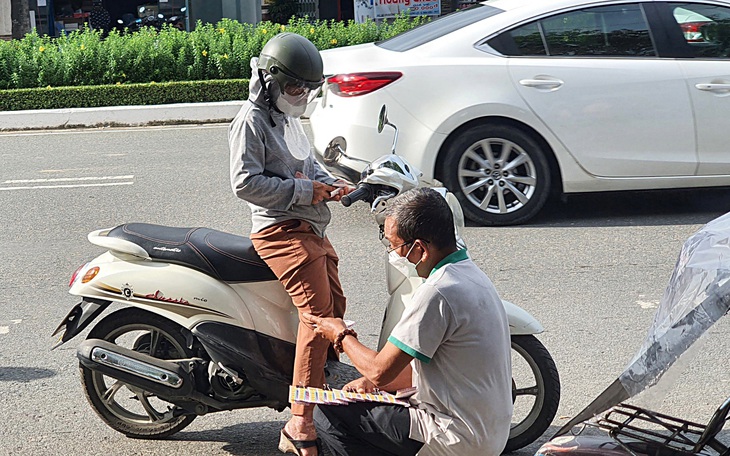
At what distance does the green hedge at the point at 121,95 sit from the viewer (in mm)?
12828

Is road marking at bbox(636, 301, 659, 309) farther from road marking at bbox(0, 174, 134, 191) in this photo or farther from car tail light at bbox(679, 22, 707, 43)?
road marking at bbox(0, 174, 134, 191)

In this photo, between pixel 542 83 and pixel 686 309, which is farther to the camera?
pixel 542 83

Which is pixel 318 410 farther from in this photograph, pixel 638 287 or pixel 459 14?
pixel 459 14

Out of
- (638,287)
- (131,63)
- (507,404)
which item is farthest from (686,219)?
(131,63)

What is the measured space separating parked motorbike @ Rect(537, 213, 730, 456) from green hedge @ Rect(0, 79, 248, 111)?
10724 millimetres

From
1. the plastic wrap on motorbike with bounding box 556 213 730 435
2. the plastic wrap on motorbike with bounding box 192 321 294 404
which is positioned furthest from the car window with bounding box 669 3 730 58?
the plastic wrap on motorbike with bounding box 556 213 730 435

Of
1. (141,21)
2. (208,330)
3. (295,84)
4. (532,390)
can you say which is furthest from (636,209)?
(141,21)

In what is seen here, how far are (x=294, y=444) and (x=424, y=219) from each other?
3.87ft

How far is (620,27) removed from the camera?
292 inches

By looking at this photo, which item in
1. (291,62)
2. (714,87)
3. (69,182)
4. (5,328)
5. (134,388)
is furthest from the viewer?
(69,182)

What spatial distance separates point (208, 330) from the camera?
3963 mm

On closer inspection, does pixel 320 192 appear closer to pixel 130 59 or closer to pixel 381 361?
pixel 381 361

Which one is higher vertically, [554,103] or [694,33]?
[694,33]

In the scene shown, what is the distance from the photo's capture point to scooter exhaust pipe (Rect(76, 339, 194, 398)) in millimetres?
3943
